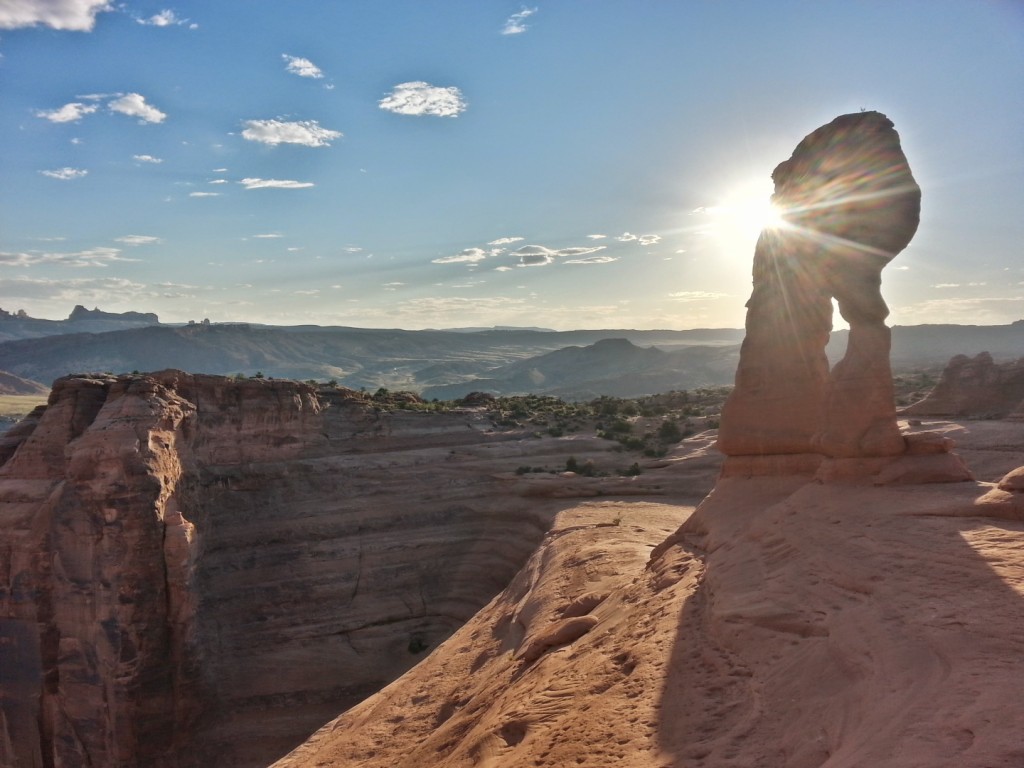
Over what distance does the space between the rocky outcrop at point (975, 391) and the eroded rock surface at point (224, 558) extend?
449 inches

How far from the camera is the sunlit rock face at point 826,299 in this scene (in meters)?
10.8

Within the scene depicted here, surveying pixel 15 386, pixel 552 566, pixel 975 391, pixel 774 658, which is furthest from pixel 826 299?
pixel 15 386

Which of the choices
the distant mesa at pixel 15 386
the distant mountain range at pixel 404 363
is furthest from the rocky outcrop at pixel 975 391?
the distant mesa at pixel 15 386

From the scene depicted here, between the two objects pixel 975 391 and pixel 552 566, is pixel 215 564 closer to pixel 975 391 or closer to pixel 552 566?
pixel 552 566

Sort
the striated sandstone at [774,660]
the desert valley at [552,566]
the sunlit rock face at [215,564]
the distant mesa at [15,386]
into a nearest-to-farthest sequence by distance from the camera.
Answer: the striated sandstone at [774,660] → the desert valley at [552,566] → the sunlit rock face at [215,564] → the distant mesa at [15,386]

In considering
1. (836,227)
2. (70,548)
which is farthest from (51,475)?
(836,227)

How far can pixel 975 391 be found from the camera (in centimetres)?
2895

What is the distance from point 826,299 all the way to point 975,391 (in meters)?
22.0

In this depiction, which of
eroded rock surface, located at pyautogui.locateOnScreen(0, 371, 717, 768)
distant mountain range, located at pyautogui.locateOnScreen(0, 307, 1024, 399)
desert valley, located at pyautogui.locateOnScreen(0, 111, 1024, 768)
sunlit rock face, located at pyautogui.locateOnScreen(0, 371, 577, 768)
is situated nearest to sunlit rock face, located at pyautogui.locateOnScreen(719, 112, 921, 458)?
desert valley, located at pyautogui.locateOnScreen(0, 111, 1024, 768)

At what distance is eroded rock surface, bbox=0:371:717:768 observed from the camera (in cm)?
1522

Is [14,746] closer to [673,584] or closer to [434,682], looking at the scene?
[434,682]

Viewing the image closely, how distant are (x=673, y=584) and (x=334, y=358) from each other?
18630 centimetres

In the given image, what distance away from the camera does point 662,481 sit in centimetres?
2544

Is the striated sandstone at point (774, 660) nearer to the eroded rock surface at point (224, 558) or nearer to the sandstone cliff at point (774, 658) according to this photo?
the sandstone cliff at point (774, 658)
